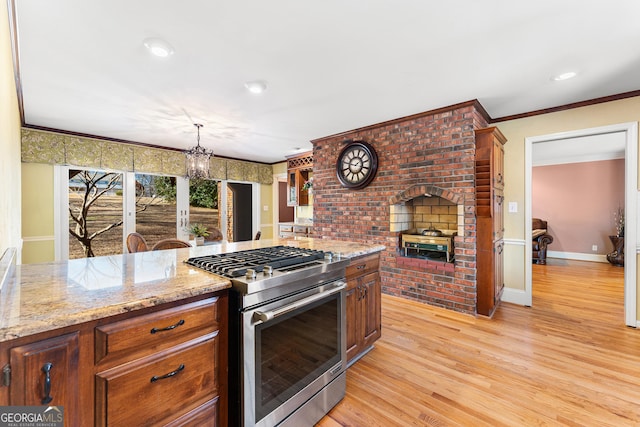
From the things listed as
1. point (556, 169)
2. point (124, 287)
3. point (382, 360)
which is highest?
point (556, 169)

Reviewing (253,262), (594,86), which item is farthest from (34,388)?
(594,86)

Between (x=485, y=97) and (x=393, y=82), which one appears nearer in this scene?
(x=393, y=82)

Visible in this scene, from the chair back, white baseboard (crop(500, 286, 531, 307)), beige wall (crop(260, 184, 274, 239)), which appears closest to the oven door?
white baseboard (crop(500, 286, 531, 307))

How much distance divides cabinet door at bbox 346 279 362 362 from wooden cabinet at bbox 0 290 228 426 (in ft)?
Answer: 3.17

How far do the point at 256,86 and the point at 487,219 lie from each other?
2.78 metres

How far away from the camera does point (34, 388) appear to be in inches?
32.0

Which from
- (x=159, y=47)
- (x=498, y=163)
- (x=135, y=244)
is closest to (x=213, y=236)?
(x=135, y=244)

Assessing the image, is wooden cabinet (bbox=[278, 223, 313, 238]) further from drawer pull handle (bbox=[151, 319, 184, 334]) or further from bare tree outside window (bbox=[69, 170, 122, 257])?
drawer pull handle (bbox=[151, 319, 184, 334])

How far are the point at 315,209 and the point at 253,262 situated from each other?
3.19m

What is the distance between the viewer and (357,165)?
409 centimetres

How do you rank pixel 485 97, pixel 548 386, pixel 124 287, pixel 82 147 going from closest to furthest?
1. pixel 124 287
2. pixel 548 386
3. pixel 485 97
4. pixel 82 147

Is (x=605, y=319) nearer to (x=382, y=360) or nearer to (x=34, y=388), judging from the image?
(x=382, y=360)

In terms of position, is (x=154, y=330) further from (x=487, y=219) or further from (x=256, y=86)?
(x=487, y=219)

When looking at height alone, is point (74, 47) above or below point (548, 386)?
above
